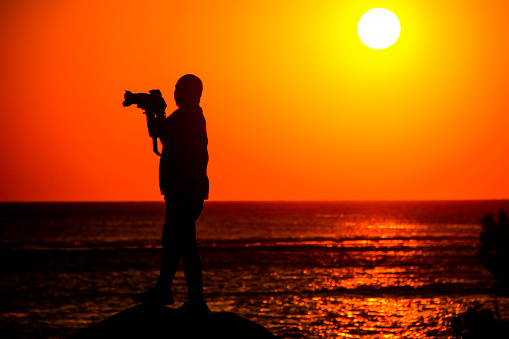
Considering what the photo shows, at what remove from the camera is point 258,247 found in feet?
310

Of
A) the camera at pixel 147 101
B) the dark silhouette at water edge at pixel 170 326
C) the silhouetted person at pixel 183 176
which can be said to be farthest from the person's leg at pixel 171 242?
the camera at pixel 147 101

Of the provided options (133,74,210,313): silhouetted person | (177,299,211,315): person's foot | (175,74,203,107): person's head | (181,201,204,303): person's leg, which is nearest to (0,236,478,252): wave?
(181,201,204,303): person's leg

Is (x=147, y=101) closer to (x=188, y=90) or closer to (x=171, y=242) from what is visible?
(x=188, y=90)

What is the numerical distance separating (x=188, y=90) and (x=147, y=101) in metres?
0.63

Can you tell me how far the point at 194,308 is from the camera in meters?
11.5

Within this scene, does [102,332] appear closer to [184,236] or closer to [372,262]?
[184,236]

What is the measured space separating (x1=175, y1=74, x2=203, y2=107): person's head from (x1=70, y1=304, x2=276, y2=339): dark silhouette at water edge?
3080mm

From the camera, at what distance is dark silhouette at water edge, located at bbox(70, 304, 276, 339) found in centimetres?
1077

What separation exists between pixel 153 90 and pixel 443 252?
80615 millimetres

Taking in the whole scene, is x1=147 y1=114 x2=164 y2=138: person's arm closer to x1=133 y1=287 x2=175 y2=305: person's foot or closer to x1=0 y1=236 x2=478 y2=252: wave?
x1=133 y1=287 x2=175 y2=305: person's foot

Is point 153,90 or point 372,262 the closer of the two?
point 153,90

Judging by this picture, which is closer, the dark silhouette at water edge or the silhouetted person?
the dark silhouette at water edge

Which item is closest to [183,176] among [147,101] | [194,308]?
[147,101]

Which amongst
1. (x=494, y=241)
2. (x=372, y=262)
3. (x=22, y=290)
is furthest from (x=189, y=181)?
(x=372, y=262)
